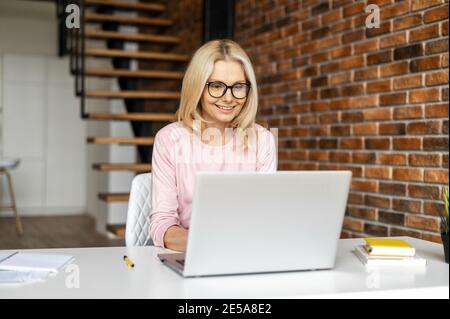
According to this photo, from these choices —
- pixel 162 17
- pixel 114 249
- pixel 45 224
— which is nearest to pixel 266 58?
pixel 162 17

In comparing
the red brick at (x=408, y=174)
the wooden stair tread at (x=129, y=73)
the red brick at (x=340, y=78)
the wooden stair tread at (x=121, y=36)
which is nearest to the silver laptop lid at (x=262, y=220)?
the red brick at (x=408, y=174)

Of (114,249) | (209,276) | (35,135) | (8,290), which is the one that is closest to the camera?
(8,290)

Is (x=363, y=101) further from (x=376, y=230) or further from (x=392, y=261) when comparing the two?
(x=392, y=261)

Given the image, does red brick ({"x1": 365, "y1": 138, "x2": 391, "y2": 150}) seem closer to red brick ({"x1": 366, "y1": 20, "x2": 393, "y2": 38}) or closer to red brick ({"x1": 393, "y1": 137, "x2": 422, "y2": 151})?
red brick ({"x1": 393, "y1": 137, "x2": 422, "y2": 151})

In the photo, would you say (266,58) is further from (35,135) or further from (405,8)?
(35,135)

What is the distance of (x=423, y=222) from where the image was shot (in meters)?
2.58

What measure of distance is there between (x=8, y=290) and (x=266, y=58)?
2.96 m

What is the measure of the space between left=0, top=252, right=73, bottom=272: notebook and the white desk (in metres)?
0.03

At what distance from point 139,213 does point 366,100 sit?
1455mm

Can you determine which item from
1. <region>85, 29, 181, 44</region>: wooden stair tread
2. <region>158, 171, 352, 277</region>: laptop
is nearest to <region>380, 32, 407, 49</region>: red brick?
<region>158, 171, 352, 277</region>: laptop

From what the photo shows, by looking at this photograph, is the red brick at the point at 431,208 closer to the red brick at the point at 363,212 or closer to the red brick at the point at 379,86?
the red brick at the point at 363,212

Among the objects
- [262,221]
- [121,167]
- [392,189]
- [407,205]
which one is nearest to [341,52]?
[392,189]

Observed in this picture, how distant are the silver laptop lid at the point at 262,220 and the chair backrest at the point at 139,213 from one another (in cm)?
74
